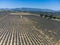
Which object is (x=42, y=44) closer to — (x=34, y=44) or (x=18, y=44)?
(x=34, y=44)

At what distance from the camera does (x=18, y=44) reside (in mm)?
13570

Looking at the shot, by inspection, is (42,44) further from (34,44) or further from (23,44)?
(23,44)

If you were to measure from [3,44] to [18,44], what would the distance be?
1.21 metres

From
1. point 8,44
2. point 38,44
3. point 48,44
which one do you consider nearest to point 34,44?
point 38,44

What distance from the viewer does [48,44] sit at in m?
14.4

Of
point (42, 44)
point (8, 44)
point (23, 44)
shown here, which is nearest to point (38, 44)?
point (42, 44)

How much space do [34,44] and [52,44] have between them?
68.5 inches

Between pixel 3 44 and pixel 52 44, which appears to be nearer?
pixel 3 44

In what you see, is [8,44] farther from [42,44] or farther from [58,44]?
[58,44]

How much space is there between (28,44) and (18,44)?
0.85 meters

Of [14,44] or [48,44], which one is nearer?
[14,44]

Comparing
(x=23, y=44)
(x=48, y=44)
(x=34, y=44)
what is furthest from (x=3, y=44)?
(x=48, y=44)

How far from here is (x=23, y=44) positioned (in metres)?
13.7

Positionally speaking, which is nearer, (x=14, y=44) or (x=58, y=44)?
(x=14, y=44)
